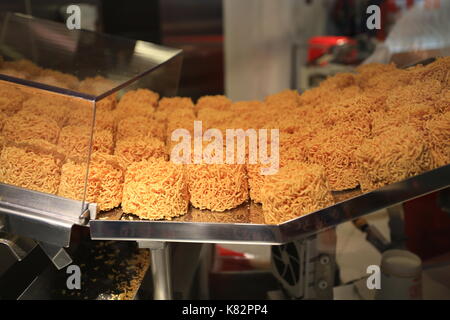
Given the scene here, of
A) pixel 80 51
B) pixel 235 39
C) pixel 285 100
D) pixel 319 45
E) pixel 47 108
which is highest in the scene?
pixel 235 39

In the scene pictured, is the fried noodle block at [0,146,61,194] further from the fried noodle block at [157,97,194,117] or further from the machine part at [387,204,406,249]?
the machine part at [387,204,406,249]

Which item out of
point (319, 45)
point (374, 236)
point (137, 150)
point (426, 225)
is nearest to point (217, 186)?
point (137, 150)

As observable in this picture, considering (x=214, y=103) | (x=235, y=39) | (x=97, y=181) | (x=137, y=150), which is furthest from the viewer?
(x=235, y=39)

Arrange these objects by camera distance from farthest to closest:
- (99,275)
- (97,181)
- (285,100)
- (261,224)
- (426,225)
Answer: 1. (426,225)
2. (285,100)
3. (99,275)
4. (97,181)
5. (261,224)

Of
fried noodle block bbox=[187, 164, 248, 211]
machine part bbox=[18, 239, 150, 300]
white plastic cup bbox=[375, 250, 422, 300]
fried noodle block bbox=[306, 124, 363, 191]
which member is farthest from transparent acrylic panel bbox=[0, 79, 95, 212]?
white plastic cup bbox=[375, 250, 422, 300]

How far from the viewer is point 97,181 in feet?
3.74

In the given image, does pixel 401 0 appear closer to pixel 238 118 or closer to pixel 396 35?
pixel 396 35

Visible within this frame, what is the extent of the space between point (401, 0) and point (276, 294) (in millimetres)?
4725

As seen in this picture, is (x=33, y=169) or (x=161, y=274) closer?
(x=33, y=169)

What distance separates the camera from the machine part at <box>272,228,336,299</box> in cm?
146

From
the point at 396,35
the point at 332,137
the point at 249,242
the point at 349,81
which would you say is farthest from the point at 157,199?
the point at 396,35

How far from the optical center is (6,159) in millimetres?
1143

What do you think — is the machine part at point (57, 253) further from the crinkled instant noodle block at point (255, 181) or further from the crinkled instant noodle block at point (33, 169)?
the crinkled instant noodle block at point (255, 181)

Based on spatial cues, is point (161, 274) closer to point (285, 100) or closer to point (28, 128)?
point (28, 128)
